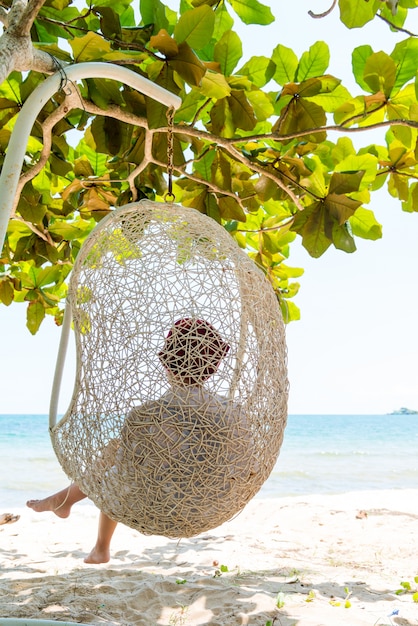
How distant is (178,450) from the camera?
1240 millimetres

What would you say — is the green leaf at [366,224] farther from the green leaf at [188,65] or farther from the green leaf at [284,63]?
the green leaf at [188,65]

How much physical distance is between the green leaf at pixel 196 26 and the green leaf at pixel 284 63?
1.75 ft

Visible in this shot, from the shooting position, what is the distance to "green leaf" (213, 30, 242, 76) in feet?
5.41

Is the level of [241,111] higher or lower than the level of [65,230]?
higher

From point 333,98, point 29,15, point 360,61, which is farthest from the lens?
point 333,98

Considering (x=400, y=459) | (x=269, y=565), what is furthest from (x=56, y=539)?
(x=400, y=459)

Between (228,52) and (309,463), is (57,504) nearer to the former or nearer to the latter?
(228,52)

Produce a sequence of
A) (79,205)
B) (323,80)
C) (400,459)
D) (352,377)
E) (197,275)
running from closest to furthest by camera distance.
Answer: (197,275) < (323,80) < (79,205) < (400,459) < (352,377)

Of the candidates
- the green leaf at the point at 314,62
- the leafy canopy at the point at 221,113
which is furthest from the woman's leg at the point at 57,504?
the green leaf at the point at 314,62

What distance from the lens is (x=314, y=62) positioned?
6.06ft

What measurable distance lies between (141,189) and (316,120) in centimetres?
80

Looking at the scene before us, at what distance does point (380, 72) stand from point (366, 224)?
59 centimetres

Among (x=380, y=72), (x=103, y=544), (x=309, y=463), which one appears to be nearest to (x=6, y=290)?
(x=103, y=544)

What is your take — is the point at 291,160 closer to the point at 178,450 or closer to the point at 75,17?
the point at 75,17
